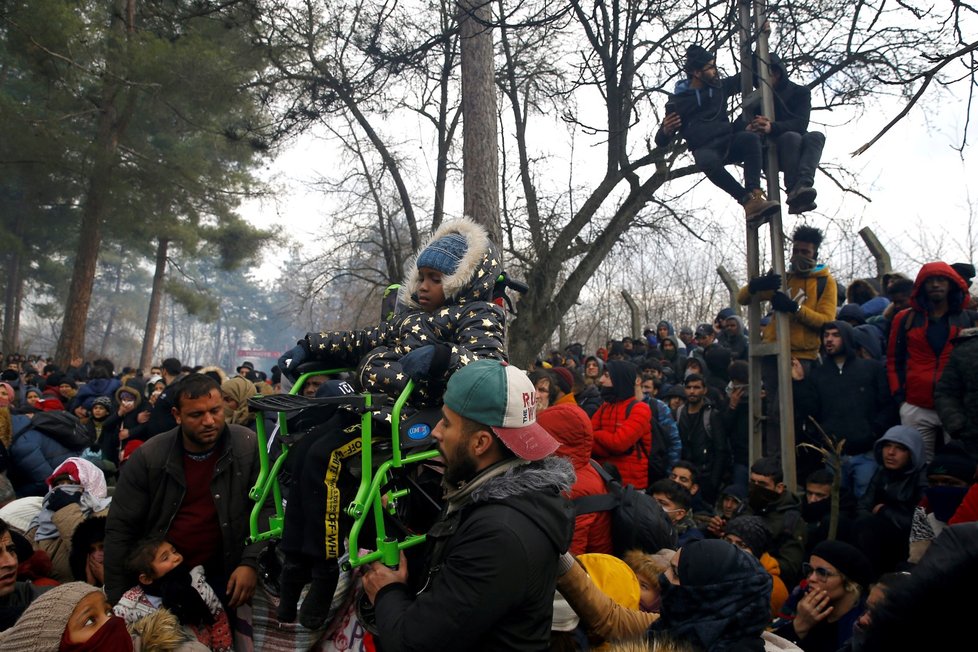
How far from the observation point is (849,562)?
12.0 ft

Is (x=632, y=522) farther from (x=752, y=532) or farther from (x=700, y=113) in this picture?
(x=700, y=113)

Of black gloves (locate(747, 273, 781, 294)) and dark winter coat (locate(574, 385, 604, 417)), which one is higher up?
black gloves (locate(747, 273, 781, 294))

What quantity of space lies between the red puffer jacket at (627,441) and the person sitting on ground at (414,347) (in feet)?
10.1

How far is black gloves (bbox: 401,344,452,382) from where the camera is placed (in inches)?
102

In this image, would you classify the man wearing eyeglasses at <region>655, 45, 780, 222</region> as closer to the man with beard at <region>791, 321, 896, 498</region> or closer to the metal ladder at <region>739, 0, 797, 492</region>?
the metal ladder at <region>739, 0, 797, 492</region>

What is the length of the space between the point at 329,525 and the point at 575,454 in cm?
200

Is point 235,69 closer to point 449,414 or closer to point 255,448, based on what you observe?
point 255,448

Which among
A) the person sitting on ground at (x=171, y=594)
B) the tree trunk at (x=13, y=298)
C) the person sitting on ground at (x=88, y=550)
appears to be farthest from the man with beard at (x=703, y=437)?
the tree trunk at (x=13, y=298)

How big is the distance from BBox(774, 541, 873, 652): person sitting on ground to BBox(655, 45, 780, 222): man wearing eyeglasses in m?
2.91

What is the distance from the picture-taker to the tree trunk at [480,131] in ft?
24.1

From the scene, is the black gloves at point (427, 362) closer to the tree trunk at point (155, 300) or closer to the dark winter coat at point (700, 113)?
the dark winter coat at point (700, 113)

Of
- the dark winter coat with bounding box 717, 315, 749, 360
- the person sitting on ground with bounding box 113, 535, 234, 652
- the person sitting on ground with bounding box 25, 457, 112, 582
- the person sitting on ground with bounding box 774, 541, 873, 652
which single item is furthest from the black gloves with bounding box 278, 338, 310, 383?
the dark winter coat with bounding box 717, 315, 749, 360

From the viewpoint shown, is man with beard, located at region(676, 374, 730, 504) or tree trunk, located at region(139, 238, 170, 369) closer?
man with beard, located at region(676, 374, 730, 504)

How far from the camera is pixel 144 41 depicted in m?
14.3
